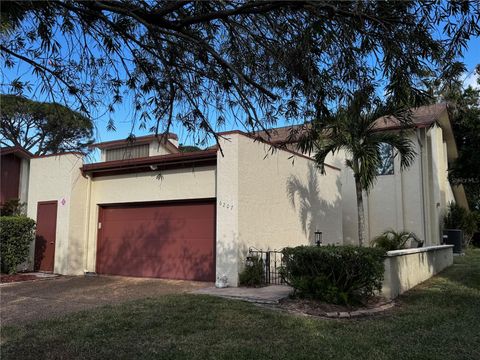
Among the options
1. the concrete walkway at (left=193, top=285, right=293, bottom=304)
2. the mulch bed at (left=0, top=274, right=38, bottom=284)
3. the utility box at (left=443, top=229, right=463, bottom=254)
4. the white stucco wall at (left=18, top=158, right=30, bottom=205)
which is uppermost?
the white stucco wall at (left=18, top=158, right=30, bottom=205)

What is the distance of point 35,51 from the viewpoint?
6066 mm

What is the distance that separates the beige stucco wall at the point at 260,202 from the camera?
12.2 metres

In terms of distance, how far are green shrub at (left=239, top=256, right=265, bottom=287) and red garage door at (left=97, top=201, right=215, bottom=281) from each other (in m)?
1.29

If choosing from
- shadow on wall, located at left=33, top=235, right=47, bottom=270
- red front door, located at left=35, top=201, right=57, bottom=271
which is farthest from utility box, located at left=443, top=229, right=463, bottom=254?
shadow on wall, located at left=33, top=235, right=47, bottom=270

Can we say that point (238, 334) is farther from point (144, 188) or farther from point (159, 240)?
point (144, 188)

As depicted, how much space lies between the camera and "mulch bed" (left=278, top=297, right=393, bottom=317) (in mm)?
8672

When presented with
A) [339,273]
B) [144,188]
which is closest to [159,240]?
[144,188]

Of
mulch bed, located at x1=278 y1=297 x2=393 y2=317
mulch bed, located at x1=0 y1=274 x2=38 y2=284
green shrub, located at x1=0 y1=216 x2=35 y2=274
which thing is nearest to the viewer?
mulch bed, located at x1=278 y1=297 x2=393 y2=317

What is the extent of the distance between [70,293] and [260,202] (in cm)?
561

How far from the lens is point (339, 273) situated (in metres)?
9.36

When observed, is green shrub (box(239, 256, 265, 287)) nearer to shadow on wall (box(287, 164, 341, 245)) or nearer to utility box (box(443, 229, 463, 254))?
shadow on wall (box(287, 164, 341, 245))

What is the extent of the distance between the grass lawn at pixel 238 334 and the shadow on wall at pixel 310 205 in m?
6.36

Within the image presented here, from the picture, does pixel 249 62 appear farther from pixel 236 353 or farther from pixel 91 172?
pixel 91 172

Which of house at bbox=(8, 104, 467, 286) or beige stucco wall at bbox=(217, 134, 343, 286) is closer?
beige stucco wall at bbox=(217, 134, 343, 286)
